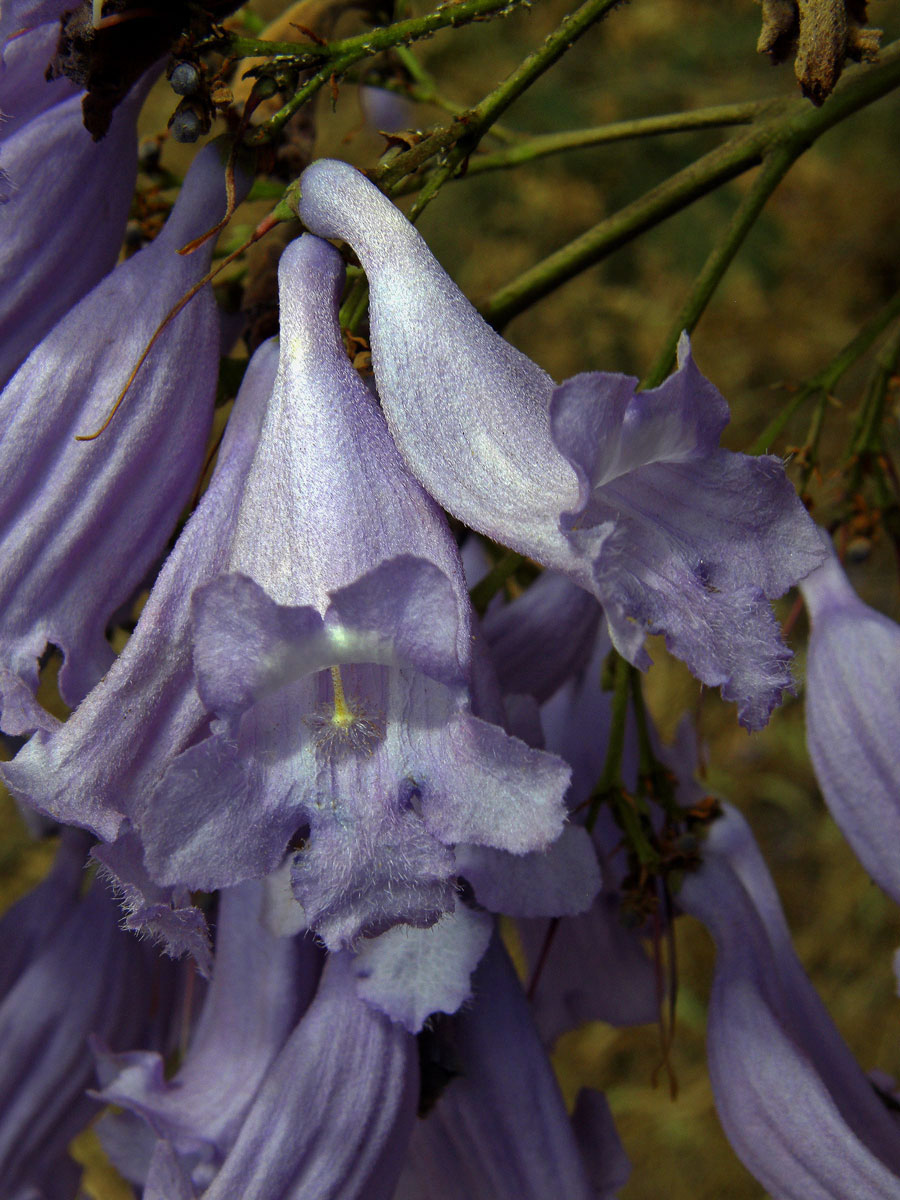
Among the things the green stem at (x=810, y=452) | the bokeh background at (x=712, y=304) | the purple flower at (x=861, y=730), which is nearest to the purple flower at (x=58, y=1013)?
the purple flower at (x=861, y=730)

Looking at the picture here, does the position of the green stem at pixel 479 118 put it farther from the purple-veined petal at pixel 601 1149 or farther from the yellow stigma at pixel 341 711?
the purple-veined petal at pixel 601 1149

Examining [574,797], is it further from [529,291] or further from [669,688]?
[669,688]

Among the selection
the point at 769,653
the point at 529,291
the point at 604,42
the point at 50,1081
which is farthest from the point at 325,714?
the point at 604,42

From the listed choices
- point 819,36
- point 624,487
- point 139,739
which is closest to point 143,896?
point 139,739

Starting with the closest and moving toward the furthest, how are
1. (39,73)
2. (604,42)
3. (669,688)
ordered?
1. (39,73)
2. (669,688)
3. (604,42)

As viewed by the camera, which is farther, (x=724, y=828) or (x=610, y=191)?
(x=610, y=191)
